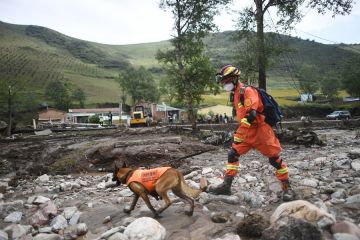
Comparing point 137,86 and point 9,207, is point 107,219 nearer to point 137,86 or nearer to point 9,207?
point 9,207

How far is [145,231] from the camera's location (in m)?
4.33

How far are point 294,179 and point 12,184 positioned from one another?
7854 millimetres

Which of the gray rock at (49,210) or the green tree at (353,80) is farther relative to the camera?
the green tree at (353,80)

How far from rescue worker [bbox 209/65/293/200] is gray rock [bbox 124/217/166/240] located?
2.01m

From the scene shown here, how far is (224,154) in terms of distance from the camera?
12281 mm

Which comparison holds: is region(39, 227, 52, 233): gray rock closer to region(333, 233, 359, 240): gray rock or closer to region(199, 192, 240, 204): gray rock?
region(199, 192, 240, 204): gray rock

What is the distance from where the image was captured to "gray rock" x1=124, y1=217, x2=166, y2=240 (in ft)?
14.1

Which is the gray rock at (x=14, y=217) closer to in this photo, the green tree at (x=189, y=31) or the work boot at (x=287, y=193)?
the work boot at (x=287, y=193)

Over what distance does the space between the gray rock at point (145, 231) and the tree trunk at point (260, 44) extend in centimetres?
1491

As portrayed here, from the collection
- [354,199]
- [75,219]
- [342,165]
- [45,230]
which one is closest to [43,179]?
[75,219]

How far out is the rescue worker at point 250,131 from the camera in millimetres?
5648

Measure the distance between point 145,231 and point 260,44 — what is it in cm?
1520

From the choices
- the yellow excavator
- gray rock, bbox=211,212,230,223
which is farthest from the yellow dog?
the yellow excavator

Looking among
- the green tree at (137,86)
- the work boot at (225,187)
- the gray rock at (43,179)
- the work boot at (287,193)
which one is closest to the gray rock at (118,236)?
the work boot at (225,187)
